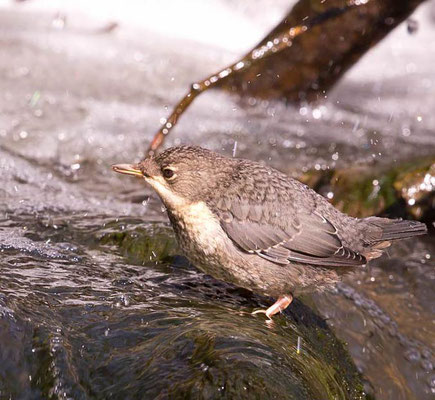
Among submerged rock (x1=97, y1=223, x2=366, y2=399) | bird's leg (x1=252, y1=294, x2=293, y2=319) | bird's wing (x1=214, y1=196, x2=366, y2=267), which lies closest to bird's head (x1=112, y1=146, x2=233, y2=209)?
bird's wing (x1=214, y1=196, x2=366, y2=267)

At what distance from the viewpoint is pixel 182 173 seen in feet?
14.4

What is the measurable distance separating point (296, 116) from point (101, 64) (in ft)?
8.73

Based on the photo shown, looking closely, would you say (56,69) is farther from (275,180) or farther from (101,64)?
(275,180)

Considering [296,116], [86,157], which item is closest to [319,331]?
[86,157]

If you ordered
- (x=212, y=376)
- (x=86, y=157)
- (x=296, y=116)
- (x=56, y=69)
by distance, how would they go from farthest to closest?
(x=56, y=69) → (x=296, y=116) → (x=86, y=157) → (x=212, y=376)

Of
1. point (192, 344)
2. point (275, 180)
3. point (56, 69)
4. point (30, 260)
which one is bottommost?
point (56, 69)

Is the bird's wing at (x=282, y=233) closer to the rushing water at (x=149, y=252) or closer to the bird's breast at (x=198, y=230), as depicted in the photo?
the bird's breast at (x=198, y=230)

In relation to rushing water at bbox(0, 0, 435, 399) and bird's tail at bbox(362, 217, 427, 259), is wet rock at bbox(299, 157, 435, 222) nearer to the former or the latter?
rushing water at bbox(0, 0, 435, 399)

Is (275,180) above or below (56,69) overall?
above

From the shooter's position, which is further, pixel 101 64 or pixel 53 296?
pixel 101 64

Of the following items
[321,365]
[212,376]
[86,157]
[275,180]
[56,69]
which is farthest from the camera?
[56,69]

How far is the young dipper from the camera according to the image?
14.0 feet

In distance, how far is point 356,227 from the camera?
4.66m

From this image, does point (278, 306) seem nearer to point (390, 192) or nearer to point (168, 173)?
point (168, 173)
